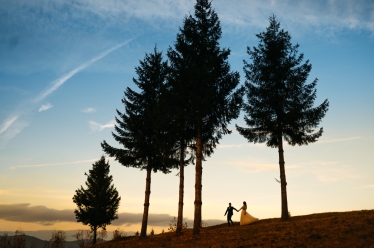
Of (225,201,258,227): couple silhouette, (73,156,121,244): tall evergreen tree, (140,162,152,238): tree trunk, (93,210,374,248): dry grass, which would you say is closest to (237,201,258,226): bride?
(225,201,258,227): couple silhouette

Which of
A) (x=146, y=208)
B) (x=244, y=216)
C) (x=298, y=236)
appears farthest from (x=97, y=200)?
(x=298, y=236)

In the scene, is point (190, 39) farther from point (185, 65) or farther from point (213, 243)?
point (213, 243)

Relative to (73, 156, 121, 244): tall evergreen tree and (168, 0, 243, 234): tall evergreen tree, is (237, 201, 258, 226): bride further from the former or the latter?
(73, 156, 121, 244): tall evergreen tree

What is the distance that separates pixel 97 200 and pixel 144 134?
1744 cm

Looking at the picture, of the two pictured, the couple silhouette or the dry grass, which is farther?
the couple silhouette

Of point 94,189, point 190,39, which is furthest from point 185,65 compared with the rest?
point 94,189

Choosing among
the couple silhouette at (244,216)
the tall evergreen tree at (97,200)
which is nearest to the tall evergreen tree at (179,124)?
the couple silhouette at (244,216)

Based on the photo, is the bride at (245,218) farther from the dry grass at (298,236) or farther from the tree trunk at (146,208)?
the tree trunk at (146,208)

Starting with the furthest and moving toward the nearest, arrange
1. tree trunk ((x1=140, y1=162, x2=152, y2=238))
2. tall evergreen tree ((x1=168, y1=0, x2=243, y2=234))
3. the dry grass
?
tree trunk ((x1=140, y1=162, x2=152, y2=238)) < tall evergreen tree ((x1=168, y1=0, x2=243, y2=234)) < the dry grass

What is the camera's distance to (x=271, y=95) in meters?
24.4

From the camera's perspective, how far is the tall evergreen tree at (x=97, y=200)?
39500 millimetres

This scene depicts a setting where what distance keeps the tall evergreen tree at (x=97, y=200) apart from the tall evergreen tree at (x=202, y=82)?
2015 centimetres

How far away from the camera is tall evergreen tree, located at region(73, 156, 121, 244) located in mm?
39500

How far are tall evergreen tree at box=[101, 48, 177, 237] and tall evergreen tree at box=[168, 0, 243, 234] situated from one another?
310cm
